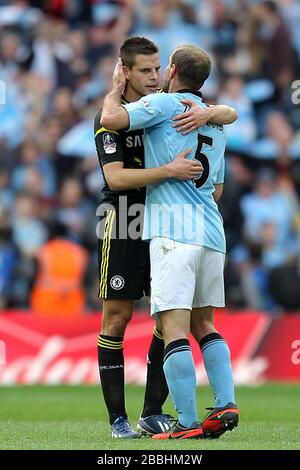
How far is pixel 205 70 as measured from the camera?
21.3 feet

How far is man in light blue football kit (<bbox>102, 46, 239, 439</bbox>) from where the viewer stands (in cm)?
630

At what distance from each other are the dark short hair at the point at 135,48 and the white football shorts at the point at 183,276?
1.19m

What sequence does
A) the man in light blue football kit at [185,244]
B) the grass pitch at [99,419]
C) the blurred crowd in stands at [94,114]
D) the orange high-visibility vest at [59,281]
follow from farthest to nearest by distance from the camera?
1. the blurred crowd in stands at [94,114]
2. the orange high-visibility vest at [59,281]
3. the man in light blue football kit at [185,244]
4. the grass pitch at [99,419]

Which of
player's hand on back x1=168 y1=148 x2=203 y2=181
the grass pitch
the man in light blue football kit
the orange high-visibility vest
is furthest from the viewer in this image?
the orange high-visibility vest

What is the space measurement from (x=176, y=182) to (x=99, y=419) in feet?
8.57

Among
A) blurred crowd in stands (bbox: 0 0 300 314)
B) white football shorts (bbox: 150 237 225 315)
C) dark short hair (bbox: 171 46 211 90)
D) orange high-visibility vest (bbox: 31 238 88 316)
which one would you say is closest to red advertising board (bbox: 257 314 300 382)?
blurred crowd in stands (bbox: 0 0 300 314)

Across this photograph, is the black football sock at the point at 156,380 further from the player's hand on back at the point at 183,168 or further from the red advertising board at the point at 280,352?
the red advertising board at the point at 280,352

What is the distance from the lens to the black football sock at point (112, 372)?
6.88 metres

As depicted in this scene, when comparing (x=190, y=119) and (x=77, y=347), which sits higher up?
(x=190, y=119)

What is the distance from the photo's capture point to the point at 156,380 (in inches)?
279

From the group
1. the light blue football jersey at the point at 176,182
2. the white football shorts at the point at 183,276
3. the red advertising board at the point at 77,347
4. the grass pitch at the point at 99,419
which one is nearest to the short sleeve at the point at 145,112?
the light blue football jersey at the point at 176,182

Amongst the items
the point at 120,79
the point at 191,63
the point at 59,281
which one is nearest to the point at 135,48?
the point at 120,79

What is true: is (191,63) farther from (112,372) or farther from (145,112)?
(112,372)

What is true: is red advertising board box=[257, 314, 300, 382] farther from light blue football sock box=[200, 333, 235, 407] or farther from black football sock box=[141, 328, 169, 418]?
light blue football sock box=[200, 333, 235, 407]
